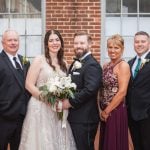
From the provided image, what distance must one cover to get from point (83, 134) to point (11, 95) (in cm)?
110

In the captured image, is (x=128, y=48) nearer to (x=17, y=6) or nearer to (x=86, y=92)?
(x=17, y=6)

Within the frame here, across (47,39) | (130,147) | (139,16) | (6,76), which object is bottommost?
(130,147)

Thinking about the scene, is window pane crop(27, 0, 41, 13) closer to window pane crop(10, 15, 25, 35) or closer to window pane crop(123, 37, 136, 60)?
window pane crop(10, 15, 25, 35)

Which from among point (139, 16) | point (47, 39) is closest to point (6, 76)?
point (47, 39)

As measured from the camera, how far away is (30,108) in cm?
714

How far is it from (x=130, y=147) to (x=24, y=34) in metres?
3.92

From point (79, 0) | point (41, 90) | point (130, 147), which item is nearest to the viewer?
point (41, 90)

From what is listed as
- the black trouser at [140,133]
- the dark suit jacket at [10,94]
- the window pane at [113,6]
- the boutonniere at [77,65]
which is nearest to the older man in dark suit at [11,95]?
the dark suit jacket at [10,94]

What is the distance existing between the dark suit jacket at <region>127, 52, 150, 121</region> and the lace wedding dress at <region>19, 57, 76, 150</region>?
962 millimetres

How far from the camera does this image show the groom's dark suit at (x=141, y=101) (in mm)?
7215

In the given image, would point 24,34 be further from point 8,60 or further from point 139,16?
point 8,60

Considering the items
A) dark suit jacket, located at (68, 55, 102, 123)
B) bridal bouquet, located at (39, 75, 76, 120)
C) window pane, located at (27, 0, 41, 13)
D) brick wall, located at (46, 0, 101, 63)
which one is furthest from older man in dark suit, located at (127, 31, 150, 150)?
window pane, located at (27, 0, 41, 13)

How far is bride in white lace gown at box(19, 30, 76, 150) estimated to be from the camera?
7066mm

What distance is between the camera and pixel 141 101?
7.23 m
